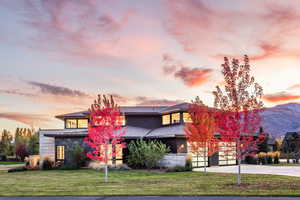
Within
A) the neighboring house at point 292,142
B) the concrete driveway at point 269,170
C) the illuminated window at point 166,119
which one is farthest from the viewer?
the neighboring house at point 292,142

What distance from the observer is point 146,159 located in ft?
96.0

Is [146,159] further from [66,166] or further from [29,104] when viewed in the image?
[29,104]

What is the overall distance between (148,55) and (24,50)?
9.55 metres

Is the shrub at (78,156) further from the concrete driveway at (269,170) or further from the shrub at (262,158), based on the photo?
the shrub at (262,158)

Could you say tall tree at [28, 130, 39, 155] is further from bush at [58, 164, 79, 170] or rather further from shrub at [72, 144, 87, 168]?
shrub at [72, 144, 87, 168]

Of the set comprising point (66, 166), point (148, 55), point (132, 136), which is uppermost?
point (148, 55)

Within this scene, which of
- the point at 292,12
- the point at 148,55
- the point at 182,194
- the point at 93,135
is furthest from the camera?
the point at 148,55

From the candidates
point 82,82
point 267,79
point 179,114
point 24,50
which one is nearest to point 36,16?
point 24,50

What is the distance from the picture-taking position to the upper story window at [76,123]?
37.3 m

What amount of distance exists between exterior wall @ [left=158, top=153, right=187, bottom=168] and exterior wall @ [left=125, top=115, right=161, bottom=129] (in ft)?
21.7

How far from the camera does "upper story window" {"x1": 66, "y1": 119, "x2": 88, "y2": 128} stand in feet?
123

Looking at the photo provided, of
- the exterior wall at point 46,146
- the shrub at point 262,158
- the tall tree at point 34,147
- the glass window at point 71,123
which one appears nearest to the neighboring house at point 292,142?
the shrub at point 262,158

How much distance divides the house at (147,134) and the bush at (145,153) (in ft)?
2.85

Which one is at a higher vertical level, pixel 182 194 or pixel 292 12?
pixel 292 12
